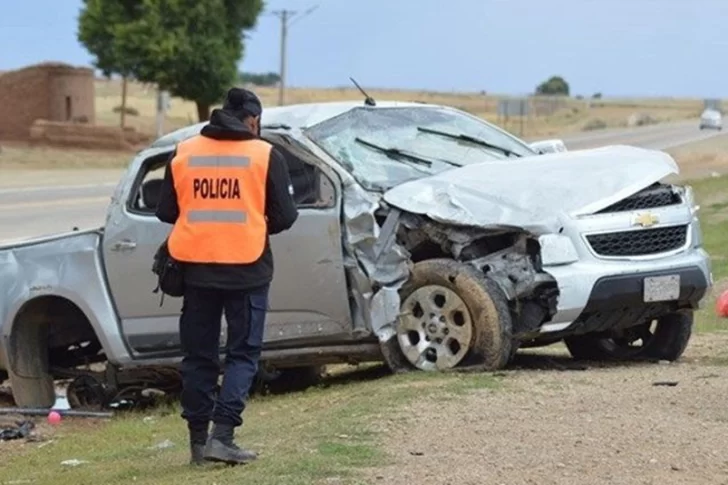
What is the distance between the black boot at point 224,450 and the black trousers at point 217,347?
0.13ft

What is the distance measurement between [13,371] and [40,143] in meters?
43.2

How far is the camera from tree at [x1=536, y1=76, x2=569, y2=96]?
19089 cm

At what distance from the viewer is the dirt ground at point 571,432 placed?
600 cm

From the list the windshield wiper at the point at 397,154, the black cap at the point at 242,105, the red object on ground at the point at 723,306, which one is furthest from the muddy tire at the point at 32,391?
the red object on ground at the point at 723,306

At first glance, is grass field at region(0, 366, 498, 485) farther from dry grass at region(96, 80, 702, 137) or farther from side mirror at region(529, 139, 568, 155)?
dry grass at region(96, 80, 702, 137)

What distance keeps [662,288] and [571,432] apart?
2.22 m

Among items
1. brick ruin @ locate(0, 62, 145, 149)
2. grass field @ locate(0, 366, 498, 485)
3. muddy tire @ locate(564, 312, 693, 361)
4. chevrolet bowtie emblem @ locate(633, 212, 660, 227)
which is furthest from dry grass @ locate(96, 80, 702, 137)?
chevrolet bowtie emblem @ locate(633, 212, 660, 227)

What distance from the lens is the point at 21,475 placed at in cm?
772

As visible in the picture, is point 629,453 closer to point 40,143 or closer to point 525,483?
point 525,483

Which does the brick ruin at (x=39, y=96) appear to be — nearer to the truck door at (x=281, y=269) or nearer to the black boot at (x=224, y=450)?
the truck door at (x=281, y=269)

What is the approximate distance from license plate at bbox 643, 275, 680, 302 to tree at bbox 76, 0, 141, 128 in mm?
47883

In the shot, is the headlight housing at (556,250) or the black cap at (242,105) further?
the headlight housing at (556,250)

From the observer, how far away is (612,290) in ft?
28.0

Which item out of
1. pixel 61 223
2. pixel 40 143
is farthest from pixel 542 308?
pixel 40 143
